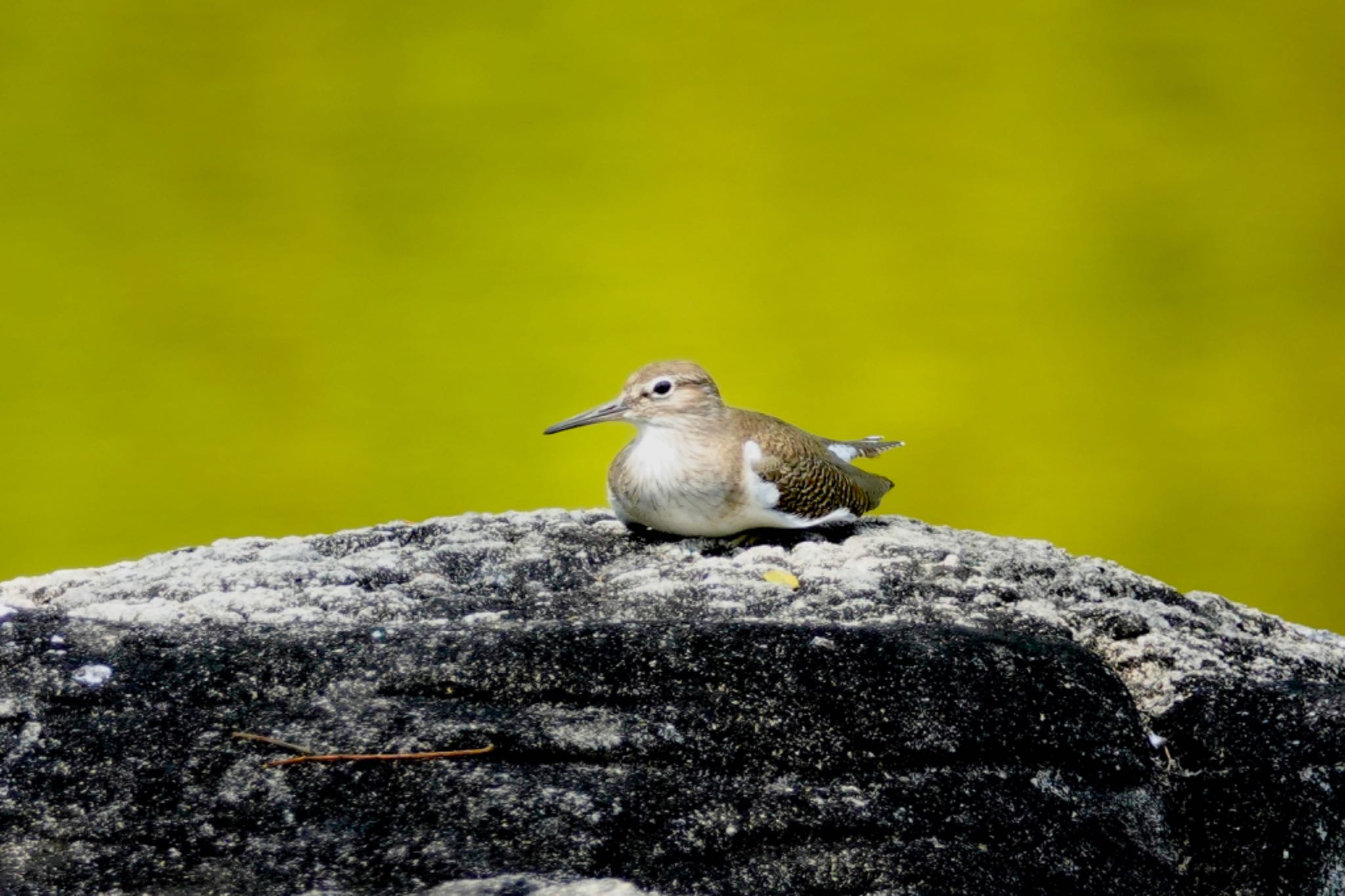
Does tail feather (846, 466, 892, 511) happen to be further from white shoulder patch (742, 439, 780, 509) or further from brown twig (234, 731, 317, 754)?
brown twig (234, 731, 317, 754)

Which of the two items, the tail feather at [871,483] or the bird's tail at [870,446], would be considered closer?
the tail feather at [871,483]

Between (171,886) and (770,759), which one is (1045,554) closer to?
(770,759)

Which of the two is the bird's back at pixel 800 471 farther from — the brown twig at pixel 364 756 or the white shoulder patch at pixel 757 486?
the brown twig at pixel 364 756

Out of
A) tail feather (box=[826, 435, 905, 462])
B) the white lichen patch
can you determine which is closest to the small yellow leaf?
the white lichen patch

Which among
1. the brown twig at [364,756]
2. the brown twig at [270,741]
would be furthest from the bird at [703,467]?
the brown twig at [270,741]

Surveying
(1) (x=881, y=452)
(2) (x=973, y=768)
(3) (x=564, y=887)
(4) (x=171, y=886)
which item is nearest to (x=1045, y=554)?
(1) (x=881, y=452)
